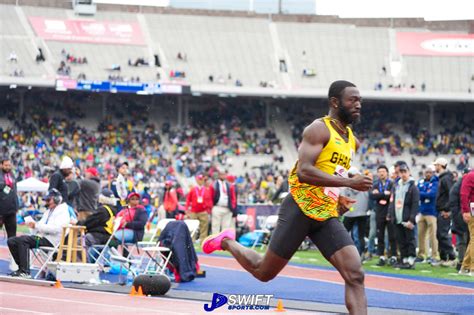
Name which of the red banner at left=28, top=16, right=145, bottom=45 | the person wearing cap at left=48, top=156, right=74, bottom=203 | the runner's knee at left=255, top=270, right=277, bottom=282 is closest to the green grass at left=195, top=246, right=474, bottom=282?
the person wearing cap at left=48, top=156, right=74, bottom=203

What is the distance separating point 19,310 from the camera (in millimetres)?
9797

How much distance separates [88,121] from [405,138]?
16.5 metres

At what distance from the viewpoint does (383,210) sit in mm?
17938

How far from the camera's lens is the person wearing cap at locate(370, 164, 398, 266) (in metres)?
17.8

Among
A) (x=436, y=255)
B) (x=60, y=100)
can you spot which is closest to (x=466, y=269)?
(x=436, y=255)

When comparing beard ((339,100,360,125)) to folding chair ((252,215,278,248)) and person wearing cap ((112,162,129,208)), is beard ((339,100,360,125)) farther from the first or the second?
folding chair ((252,215,278,248))

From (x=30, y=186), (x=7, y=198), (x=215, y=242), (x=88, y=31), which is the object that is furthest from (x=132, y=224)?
(x=88, y=31)

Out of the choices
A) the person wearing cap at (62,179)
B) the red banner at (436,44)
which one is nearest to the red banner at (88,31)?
the red banner at (436,44)

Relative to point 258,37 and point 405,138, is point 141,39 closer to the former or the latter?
point 258,37

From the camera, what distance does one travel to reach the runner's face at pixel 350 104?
7.54 meters

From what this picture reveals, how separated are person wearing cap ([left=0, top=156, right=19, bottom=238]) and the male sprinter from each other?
7.80m

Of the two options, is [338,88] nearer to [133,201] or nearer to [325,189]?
[325,189]

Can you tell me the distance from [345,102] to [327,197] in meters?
0.74

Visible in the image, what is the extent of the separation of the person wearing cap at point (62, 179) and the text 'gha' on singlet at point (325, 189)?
824 cm
